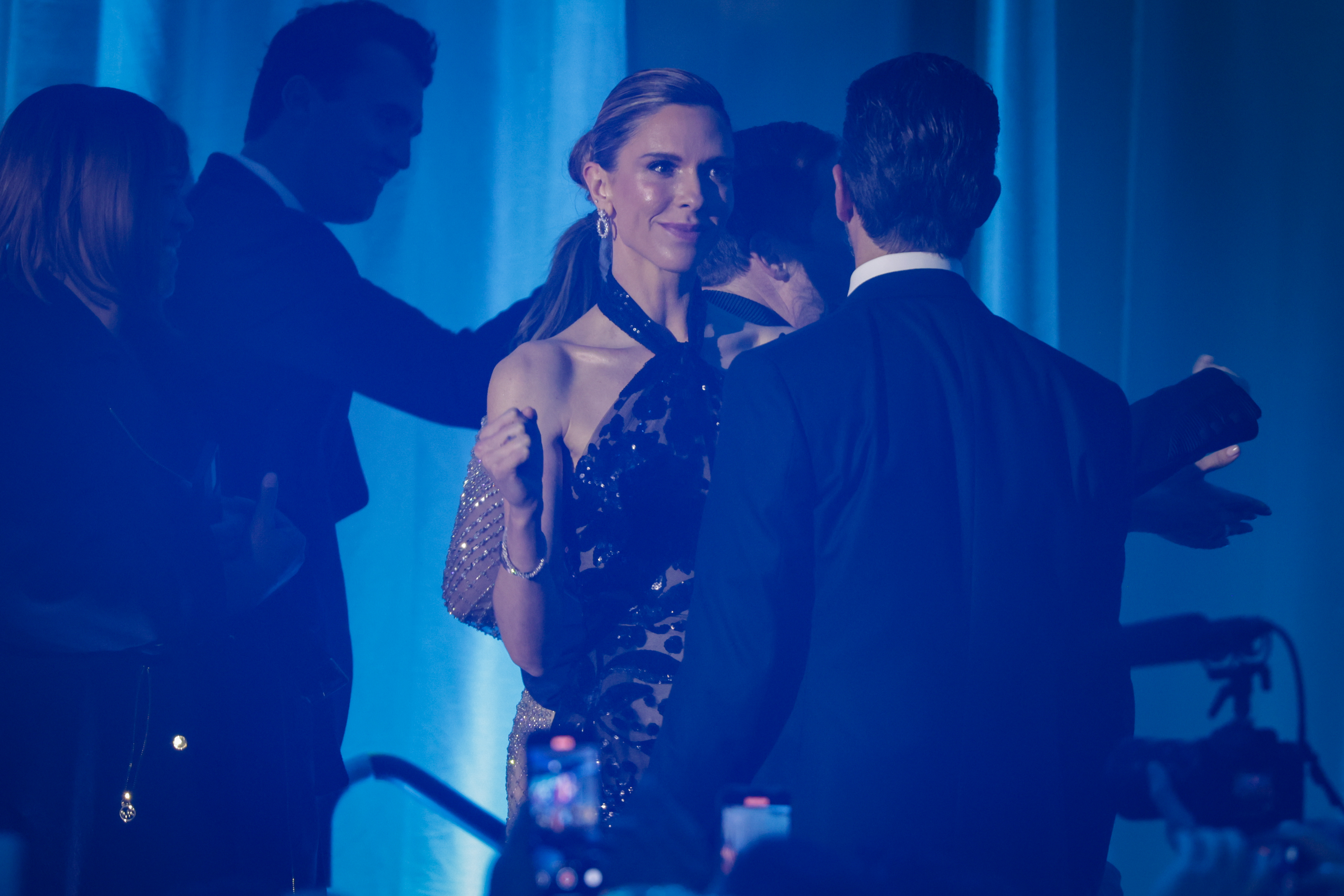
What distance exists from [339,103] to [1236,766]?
1.57 meters

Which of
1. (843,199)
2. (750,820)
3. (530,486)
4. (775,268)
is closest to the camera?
(750,820)

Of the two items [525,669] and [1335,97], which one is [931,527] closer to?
[525,669]

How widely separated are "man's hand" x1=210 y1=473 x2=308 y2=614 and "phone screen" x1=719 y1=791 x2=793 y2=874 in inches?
35.5

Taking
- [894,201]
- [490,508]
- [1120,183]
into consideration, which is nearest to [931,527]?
[894,201]

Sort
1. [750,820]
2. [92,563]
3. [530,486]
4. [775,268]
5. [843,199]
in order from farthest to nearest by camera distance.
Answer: [775,268], [92,563], [530,486], [843,199], [750,820]

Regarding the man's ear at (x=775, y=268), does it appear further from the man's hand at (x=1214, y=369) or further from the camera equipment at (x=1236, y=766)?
the camera equipment at (x=1236, y=766)

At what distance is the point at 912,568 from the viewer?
3.37ft

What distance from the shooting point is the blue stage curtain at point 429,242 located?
1596 millimetres

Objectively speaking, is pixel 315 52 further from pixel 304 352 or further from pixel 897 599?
pixel 897 599

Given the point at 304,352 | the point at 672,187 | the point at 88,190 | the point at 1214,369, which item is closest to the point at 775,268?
the point at 672,187

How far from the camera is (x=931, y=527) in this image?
40.7 inches

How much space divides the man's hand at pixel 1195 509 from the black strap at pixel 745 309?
637 millimetres

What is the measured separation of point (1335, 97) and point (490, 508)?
184 centimetres

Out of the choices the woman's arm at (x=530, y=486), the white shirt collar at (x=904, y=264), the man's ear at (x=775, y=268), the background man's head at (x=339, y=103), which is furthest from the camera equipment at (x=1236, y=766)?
the background man's head at (x=339, y=103)
